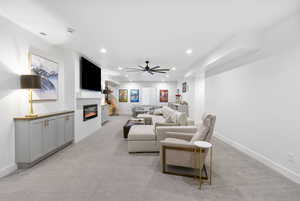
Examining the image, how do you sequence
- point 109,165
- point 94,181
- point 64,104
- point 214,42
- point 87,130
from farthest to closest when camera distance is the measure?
point 87,130
point 64,104
point 214,42
point 109,165
point 94,181

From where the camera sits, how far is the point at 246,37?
2684 millimetres

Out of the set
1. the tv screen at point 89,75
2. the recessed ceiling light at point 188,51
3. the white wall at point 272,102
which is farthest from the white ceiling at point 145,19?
the tv screen at point 89,75

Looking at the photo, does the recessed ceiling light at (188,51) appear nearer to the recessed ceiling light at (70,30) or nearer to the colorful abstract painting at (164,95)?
the recessed ceiling light at (70,30)

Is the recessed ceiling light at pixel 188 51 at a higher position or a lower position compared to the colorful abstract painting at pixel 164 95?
higher

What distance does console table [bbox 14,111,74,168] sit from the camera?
2.45 meters

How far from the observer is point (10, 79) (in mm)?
2420

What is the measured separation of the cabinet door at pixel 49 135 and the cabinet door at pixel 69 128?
41 centimetres

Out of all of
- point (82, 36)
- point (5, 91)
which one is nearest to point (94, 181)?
point (5, 91)

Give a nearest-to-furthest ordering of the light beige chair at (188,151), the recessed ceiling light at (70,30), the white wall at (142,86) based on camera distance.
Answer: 1. the light beige chair at (188,151)
2. the recessed ceiling light at (70,30)
3. the white wall at (142,86)

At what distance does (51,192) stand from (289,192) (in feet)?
11.1

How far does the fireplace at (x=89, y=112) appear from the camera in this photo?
4546mm

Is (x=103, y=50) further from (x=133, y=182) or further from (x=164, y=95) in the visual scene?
(x=164, y=95)

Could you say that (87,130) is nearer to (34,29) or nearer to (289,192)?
(34,29)

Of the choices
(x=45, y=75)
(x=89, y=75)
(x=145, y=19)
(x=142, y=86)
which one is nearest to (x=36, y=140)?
(x=45, y=75)
